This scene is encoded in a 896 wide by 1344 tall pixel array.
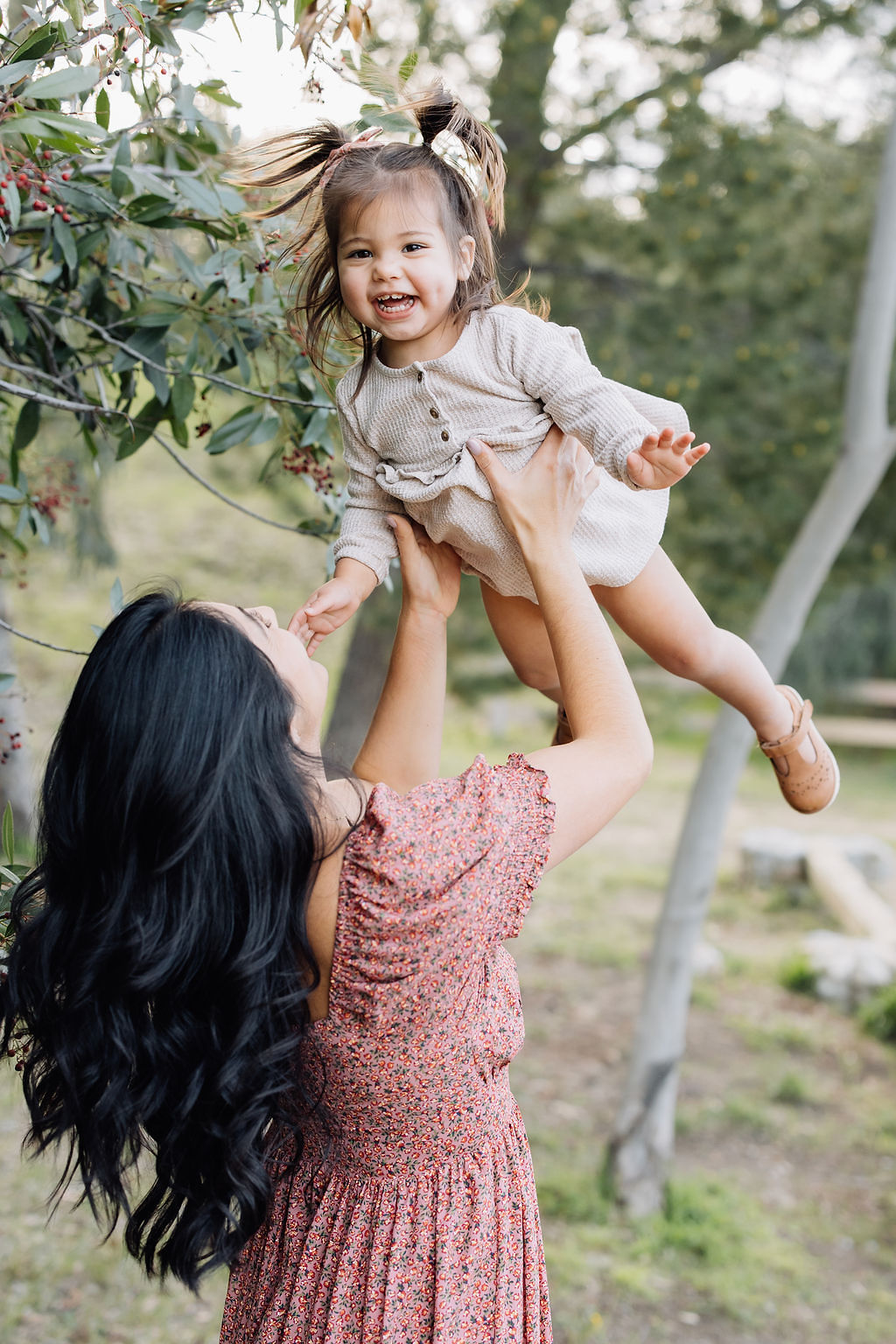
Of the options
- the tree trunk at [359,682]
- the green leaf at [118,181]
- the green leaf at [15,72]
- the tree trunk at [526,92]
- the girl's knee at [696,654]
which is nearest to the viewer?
the green leaf at [15,72]

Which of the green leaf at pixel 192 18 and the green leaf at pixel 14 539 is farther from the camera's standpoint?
the green leaf at pixel 14 539

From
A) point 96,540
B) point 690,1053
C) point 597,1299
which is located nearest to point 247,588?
point 96,540

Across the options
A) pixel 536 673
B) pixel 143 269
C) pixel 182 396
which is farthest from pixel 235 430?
pixel 536 673

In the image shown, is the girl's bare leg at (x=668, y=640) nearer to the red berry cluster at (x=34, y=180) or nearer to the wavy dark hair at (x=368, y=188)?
the wavy dark hair at (x=368, y=188)

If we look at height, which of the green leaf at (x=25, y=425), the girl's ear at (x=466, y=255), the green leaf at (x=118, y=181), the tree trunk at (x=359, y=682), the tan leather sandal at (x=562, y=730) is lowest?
the tan leather sandal at (x=562, y=730)

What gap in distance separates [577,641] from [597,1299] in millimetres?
3129

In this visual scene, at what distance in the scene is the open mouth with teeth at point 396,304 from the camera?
1525 mm

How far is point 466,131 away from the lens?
1571mm

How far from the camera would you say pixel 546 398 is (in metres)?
1.53

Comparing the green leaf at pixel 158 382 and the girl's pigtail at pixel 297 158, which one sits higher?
the girl's pigtail at pixel 297 158

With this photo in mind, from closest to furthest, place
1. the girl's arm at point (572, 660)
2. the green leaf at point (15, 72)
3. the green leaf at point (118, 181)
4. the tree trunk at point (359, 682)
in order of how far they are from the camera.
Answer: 1. the green leaf at point (15, 72)
2. the girl's arm at point (572, 660)
3. the green leaf at point (118, 181)
4. the tree trunk at point (359, 682)

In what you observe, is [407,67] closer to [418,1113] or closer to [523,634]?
[523,634]

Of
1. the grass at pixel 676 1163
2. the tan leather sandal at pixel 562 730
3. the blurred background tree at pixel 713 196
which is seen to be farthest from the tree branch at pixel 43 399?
the blurred background tree at pixel 713 196

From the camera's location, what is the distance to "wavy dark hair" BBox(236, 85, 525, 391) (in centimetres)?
153
